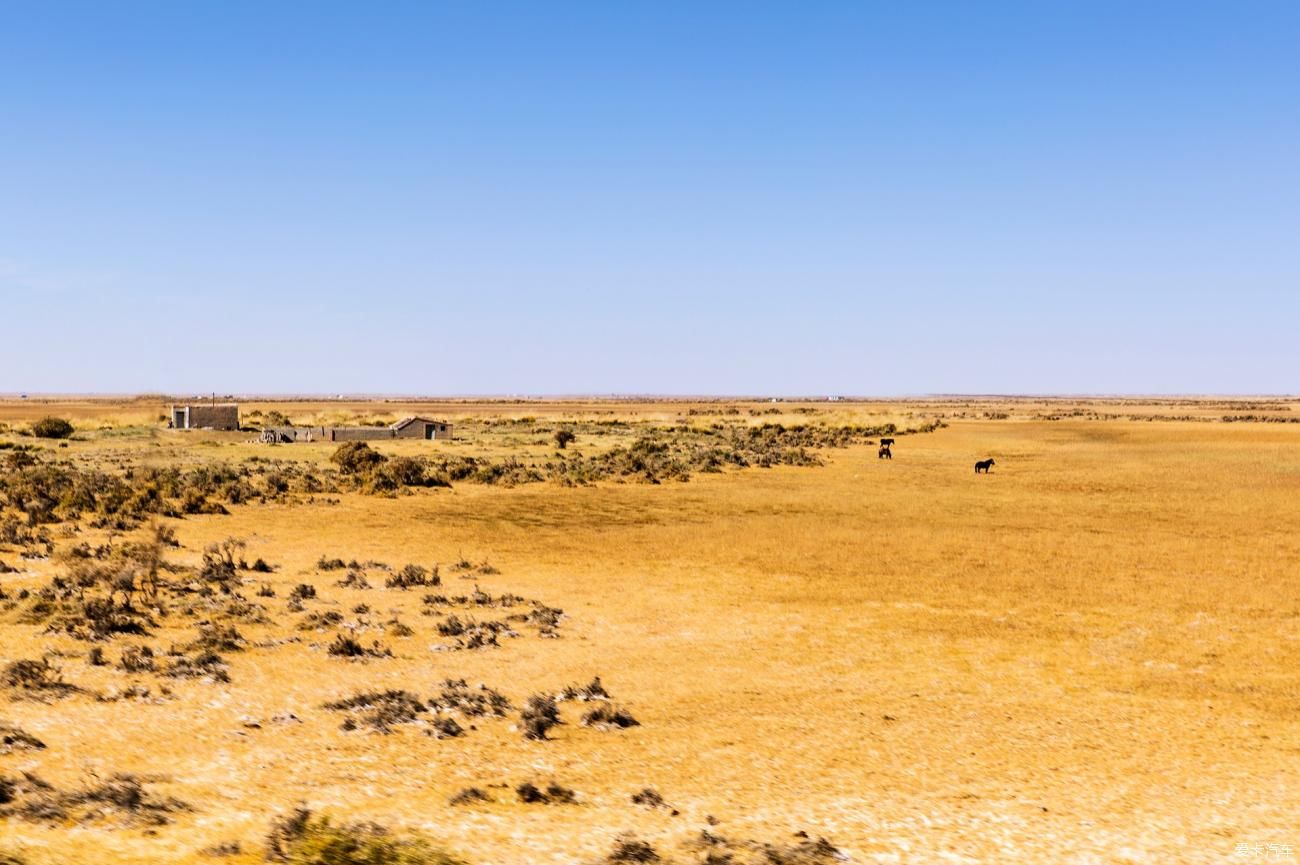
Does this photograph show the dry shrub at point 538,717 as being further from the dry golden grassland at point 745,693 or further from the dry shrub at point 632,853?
the dry shrub at point 632,853

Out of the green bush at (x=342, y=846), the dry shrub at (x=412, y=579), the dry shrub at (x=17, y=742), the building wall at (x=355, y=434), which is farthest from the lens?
the building wall at (x=355, y=434)

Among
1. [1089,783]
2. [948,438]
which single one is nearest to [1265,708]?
[1089,783]

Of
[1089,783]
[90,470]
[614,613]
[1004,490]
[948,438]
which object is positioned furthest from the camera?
[948,438]

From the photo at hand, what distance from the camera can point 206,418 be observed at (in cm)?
6359

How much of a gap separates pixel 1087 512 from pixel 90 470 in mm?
36317

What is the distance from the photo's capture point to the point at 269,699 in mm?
11055

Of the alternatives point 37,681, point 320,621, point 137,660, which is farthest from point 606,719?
point 37,681

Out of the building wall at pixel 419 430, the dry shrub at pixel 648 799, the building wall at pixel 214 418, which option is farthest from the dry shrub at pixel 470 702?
the building wall at pixel 214 418

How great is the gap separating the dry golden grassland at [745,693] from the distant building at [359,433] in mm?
31003

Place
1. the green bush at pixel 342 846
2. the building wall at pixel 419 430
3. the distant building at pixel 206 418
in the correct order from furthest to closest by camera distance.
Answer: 1. the distant building at pixel 206 418
2. the building wall at pixel 419 430
3. the green bush at pixel 342 846

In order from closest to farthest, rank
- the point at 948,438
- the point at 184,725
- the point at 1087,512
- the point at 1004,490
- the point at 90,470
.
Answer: the point at 184,725 → the point at 1087,512 → the point at 1004,490 → the point at 90,470 → the point at 948,438

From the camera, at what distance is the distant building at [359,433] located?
2208 inches

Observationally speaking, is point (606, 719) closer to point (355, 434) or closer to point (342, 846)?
point (342, 846)

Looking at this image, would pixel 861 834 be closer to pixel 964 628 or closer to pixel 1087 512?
pixel 964 628
